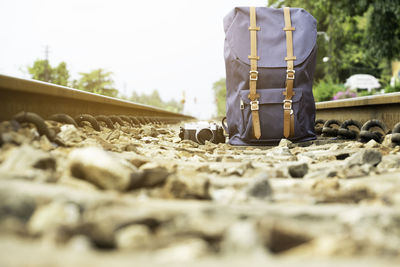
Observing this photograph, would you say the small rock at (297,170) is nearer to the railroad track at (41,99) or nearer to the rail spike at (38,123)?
the rail spike at (38,123)

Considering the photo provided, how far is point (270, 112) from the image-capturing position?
3.82 m

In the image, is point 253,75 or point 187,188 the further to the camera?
point 253,75

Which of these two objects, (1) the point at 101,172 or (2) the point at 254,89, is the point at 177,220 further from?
(2) the point at 254,89

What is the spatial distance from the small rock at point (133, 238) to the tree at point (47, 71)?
132ft

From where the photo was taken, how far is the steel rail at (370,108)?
158 inches

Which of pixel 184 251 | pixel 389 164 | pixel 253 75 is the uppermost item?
pixel 253 75

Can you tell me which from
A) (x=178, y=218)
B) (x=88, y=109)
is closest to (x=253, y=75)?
(x=88, y=109)

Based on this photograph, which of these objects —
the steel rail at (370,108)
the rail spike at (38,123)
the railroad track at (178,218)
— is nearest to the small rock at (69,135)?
the rail spike at (38,123)

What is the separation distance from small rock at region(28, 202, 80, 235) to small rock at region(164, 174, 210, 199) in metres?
0.37

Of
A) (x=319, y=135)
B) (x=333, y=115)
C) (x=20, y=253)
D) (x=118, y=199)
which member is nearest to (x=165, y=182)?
(x=118, y=199)

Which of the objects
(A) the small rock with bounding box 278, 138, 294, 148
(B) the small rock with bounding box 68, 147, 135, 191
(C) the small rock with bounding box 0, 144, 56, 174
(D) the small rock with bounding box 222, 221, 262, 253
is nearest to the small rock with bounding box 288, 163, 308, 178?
(B) the small rock with bounding box 68, 147, 135, 191

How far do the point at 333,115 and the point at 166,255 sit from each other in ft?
18.1

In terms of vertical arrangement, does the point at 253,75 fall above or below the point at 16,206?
above

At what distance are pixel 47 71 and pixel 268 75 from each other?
40.2 m
